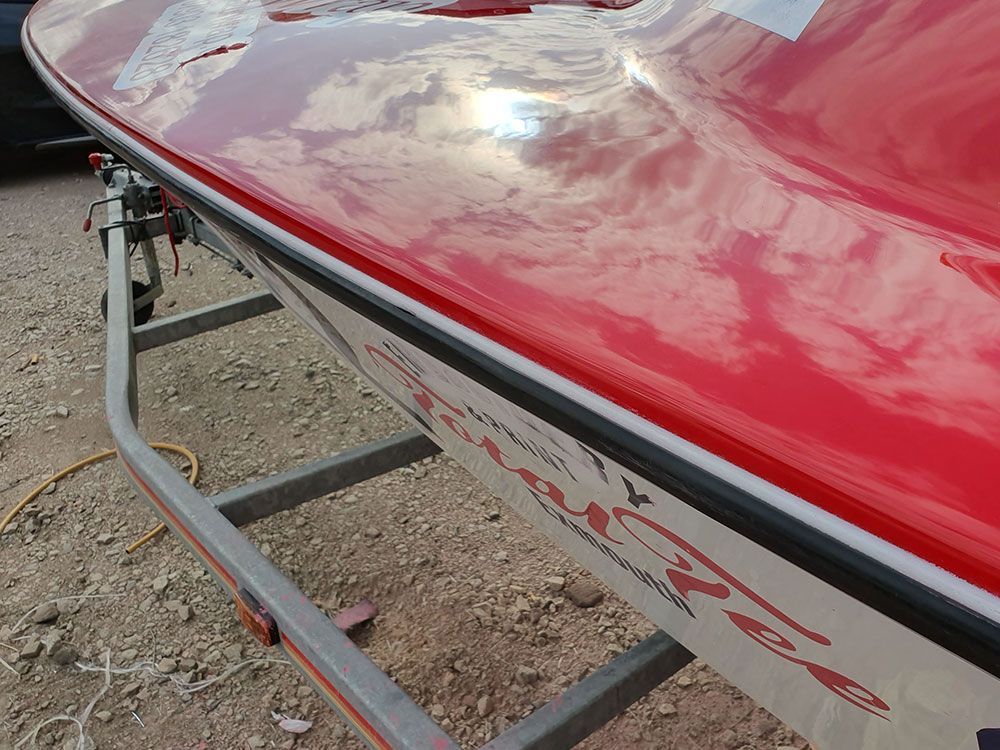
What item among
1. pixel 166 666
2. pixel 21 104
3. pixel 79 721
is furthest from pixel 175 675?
pixel 21 104

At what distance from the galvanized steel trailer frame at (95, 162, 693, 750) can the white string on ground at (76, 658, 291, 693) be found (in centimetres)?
43

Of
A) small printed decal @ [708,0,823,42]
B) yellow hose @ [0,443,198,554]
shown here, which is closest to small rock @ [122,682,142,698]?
yellow hose @ [0,443,198,554]

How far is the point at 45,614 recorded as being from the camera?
213cm

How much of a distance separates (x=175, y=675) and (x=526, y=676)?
785 mm

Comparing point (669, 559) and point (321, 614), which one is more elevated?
point (669, 559)

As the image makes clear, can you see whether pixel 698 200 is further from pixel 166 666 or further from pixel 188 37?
pixel 166 666

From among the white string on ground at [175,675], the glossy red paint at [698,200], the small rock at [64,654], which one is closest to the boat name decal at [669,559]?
the glossy red paint at [698,200]

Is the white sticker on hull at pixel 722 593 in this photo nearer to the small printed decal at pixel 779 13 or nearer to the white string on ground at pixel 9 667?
the small printed decal at pixel 779 13

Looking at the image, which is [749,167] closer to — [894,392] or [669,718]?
[894,392]

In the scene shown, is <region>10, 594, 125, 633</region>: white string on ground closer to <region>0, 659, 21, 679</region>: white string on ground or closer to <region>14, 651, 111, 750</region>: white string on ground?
<region>0, 659, 21, 679</region>: white string on ground

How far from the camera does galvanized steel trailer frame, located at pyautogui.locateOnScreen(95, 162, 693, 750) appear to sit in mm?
1204

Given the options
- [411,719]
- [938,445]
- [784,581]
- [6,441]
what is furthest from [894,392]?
[6,441]

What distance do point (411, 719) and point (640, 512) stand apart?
45cm

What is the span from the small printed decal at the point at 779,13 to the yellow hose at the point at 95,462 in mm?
1847
